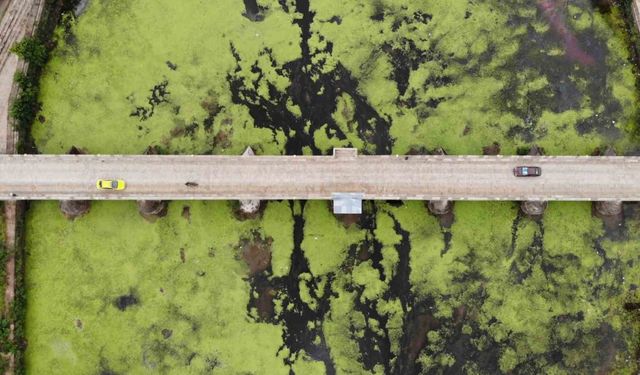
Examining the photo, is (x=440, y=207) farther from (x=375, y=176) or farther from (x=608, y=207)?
(x=608, y=207)

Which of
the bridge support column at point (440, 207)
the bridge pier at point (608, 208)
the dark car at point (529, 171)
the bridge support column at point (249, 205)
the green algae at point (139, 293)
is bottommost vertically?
the green algae at point (139, 293)

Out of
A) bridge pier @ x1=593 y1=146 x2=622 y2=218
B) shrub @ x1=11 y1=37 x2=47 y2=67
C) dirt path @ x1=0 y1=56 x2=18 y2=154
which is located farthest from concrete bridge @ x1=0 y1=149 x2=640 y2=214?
shrub @ x1=11 y1=37 x2=47 y2=67

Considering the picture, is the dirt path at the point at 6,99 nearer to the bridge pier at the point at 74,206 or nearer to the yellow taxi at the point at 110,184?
the bridge pier at the point at 74,206

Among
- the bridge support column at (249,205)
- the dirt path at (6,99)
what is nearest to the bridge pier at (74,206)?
the dirt path at (6,99)

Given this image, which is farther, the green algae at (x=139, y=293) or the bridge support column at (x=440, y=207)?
the bridge support column at (x=440, y=207)

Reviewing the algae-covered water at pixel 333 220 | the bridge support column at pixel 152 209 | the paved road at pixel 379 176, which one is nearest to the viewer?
the paved road at pixel 379 176

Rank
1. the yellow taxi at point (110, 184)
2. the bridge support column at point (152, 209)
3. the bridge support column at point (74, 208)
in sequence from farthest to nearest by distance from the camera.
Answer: the bridge support column at point (152, 209) → the bridge support column at point (74, 208) → the yellow taxi at point (110, 184)

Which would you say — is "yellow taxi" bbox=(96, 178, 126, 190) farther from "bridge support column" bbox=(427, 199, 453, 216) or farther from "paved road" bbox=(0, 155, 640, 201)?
"bridge support column" bbox=(427, 199, 453, 216)

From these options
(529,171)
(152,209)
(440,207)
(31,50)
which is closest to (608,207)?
(529,171)

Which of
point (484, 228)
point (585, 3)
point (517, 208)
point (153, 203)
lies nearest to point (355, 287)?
point (484, 228)
